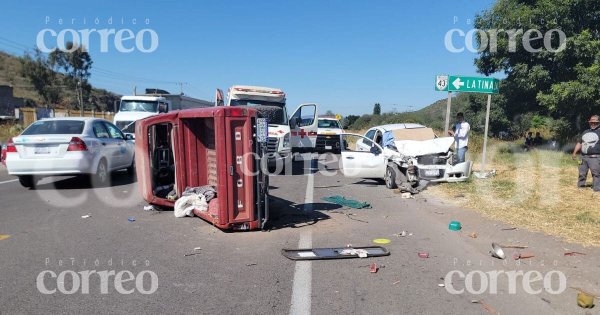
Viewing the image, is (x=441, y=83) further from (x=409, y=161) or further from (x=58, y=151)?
(x=58, y=151)

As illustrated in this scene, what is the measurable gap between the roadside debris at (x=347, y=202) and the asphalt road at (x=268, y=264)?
30 cm

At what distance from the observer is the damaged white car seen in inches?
413

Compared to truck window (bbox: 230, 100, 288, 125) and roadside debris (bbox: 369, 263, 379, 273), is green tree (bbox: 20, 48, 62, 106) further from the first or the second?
roadside debris (bbox: 369, 263, 379, 273)

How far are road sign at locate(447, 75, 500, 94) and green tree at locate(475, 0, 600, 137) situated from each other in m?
4.79

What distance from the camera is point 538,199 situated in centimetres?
880

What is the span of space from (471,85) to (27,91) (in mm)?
78321

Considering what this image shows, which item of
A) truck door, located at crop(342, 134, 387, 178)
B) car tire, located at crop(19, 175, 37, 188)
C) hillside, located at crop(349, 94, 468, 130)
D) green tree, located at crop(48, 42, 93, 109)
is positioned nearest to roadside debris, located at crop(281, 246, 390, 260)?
truck door, located at crop(342, 134, 387, 178)

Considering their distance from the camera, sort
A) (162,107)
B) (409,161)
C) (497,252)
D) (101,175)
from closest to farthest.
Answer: (497,252) < (409,161) < (101,175) < (162,107)

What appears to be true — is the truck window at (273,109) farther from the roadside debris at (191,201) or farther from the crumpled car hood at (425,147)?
the roadside debris at (191,201)

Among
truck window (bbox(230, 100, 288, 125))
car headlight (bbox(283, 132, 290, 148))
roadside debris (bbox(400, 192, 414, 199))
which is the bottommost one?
roadside debris (bbox(400, 192, 414, 199))

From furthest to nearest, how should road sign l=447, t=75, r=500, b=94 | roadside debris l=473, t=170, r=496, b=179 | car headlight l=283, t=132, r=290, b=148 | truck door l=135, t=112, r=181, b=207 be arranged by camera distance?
car headlight l=283, t=132, r=290, b=148 → road sign l=447, t=75, r=500, b=94 → roadside debris l=473, t=170, r=496, b=179 → truck door l=135, t=112, r=181, b=207

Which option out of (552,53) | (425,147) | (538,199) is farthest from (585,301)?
(552,53)

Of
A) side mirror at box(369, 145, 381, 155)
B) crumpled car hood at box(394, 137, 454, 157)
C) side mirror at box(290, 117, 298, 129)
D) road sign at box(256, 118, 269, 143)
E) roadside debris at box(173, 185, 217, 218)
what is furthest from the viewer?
side mirror at box(290, 117, 298, 129)

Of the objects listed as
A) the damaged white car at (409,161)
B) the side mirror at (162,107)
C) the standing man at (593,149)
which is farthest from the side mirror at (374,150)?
the side mirror at (162,107)
